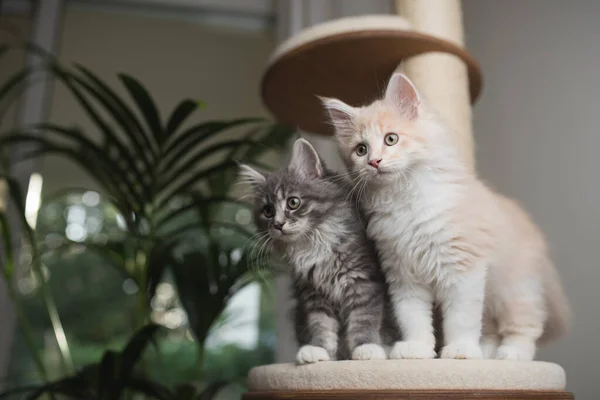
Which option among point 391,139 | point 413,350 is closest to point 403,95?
point 391,139

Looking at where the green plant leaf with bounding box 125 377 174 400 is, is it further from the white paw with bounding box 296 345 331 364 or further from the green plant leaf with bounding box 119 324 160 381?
the white paw with bounding box 296 345 331 364

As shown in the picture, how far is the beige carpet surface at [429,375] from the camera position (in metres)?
0.73

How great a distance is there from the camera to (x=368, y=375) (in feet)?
2.49

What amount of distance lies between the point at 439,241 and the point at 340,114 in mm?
314

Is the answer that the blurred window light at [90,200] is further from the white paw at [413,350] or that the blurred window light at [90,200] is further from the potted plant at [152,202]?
the white paw at [413,350]

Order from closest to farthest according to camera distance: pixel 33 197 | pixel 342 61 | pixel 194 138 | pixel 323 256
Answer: pixel 323 256
pixel 342 61
pixel 194 138
pixel 33 197

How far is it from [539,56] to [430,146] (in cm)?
76

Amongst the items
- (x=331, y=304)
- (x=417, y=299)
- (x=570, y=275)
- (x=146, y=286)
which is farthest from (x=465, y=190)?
(x=146, y=286)

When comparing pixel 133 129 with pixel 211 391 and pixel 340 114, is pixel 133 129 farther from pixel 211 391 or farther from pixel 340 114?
pixel 211 391

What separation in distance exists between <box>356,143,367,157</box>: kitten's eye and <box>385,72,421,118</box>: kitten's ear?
10cm

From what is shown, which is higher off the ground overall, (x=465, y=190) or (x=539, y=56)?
(x=539, y=56)

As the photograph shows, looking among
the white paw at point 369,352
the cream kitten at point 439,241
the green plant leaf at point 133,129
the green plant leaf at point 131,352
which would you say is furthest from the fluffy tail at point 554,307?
the green plant leaf at point 133,129

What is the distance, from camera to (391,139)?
35.3 inches

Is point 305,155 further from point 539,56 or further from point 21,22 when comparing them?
point 21,22
